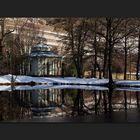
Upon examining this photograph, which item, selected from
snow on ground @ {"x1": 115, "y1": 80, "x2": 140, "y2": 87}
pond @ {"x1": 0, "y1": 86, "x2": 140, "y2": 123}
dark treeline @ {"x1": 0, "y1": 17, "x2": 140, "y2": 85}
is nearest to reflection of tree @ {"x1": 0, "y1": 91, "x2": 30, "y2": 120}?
pond @ {"x1": 0, "y1": 86, "x2": 140, "y2": 123}

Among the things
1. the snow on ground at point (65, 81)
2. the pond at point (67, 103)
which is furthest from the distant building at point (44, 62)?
the pond at point (67, 103)

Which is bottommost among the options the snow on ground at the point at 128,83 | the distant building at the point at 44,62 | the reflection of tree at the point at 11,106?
the reflection of tree at the point at 11,106

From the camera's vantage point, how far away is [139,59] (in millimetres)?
6141

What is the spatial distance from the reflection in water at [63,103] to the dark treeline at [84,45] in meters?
0.31

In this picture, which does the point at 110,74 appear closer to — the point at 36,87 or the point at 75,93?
the point at 75,93

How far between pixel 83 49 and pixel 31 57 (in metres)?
0.95

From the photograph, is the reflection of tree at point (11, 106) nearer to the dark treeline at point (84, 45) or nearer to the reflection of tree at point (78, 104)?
the dark treeline at point (84, 45)

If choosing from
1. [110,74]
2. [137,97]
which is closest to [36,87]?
[110,74]

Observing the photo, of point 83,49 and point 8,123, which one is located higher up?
point 83,49

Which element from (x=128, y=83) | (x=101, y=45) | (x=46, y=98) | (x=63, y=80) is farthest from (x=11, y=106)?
(x=128, y=83)

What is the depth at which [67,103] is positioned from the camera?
6.11m

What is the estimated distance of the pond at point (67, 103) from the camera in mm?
6094

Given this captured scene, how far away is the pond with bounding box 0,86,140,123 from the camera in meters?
6.09

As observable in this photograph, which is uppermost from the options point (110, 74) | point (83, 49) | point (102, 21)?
point (102, 21)
